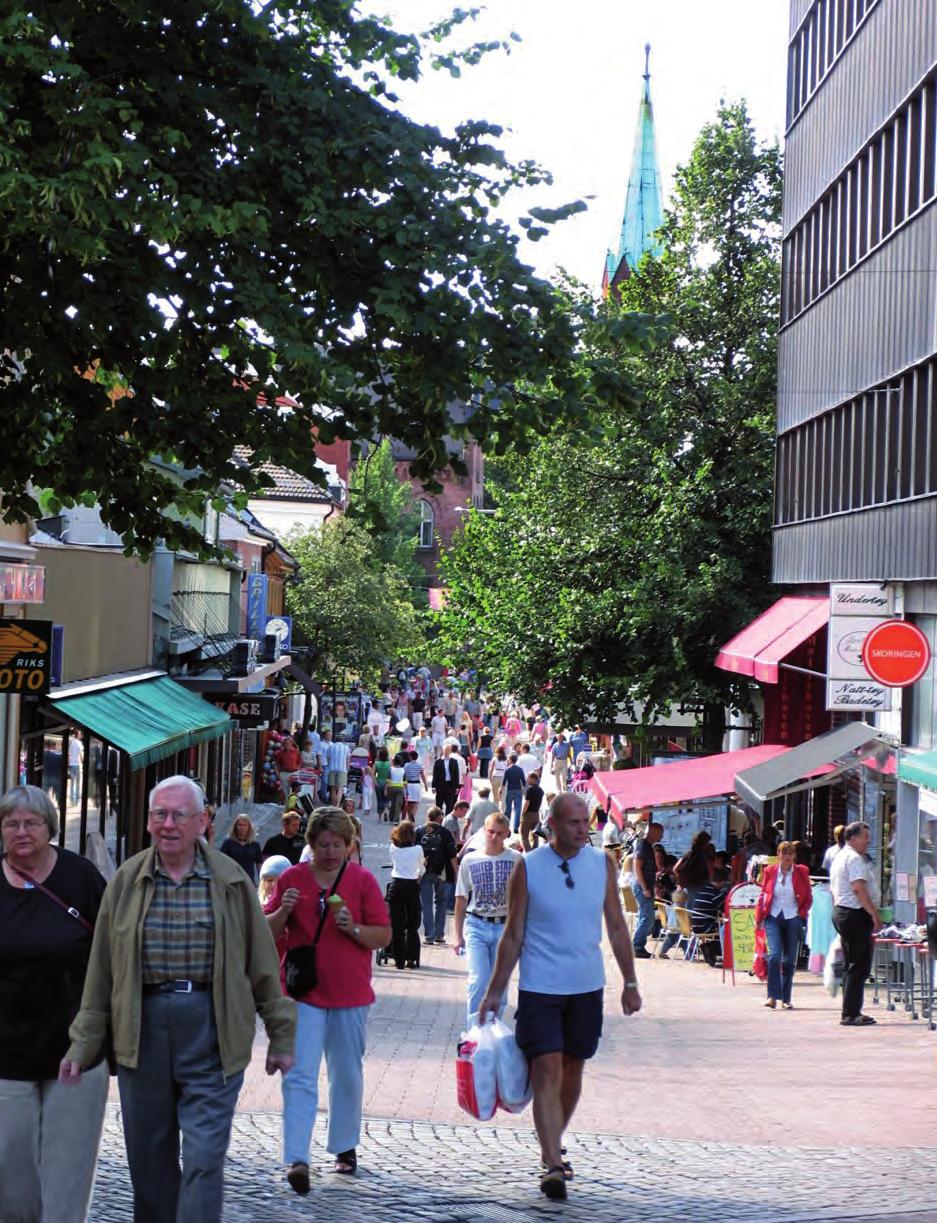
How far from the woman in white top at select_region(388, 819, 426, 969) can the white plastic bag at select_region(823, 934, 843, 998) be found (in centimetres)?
417

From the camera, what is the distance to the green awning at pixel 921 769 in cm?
1642

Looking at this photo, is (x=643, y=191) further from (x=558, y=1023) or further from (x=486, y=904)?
(x=558, y=1023)

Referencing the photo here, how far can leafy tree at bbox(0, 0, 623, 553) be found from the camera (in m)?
9.62

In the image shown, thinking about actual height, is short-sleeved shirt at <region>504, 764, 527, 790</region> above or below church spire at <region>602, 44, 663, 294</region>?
below

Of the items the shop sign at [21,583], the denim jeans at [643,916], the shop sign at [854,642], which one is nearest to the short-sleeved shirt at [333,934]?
the shop sign at [21,583]

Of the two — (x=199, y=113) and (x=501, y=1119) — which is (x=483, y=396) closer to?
(x=199, y=113)

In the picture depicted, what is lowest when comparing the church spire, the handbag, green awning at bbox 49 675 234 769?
the handbag

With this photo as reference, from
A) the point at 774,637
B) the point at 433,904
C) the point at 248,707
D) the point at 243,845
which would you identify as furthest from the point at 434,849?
the point at 248,707

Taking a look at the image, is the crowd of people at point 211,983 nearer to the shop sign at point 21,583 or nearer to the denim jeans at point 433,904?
the shop sign at point 21,583

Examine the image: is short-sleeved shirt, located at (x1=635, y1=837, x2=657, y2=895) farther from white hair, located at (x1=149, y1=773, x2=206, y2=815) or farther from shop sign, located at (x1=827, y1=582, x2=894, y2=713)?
white hair, located at (x1=149, y1=773, x2=206, y2=815)

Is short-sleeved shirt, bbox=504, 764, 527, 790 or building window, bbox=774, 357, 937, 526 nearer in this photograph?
building window, bbox=774, 357, 937, 526

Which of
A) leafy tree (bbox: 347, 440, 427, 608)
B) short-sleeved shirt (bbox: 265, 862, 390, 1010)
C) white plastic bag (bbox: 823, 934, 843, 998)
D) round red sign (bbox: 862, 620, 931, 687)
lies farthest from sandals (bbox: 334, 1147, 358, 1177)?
leafy tree (bbox: 347, 440, 427, 608)

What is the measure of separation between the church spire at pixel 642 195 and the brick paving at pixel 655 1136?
163ft

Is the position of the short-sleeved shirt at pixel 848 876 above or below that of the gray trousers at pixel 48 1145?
above
